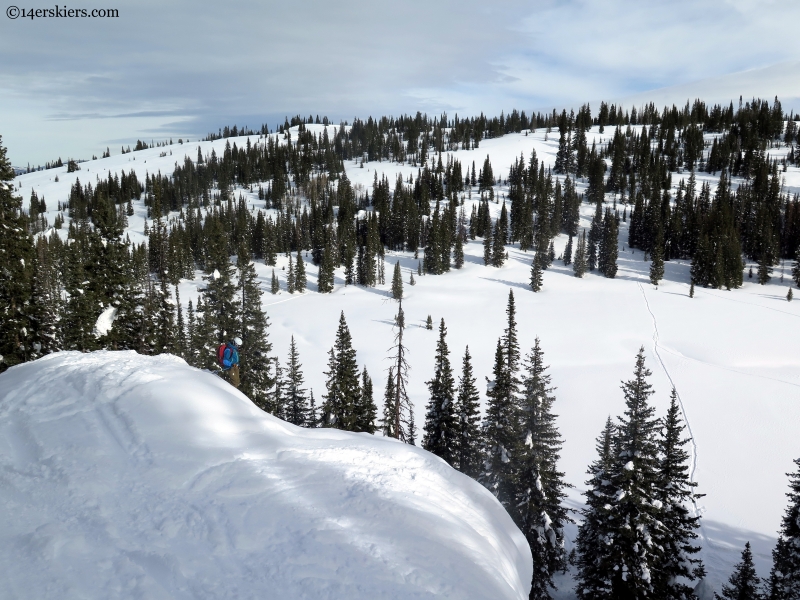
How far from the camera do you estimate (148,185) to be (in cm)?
17075

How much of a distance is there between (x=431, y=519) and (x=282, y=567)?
3.12m

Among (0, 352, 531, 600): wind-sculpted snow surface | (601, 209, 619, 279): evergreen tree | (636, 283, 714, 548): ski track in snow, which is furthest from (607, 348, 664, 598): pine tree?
(601, 209, 619, 279): evergreen tree

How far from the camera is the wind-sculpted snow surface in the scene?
659 centimetres

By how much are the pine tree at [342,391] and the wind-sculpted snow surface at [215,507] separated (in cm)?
1563

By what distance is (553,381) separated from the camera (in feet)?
160

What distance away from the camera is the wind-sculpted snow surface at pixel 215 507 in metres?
6.59

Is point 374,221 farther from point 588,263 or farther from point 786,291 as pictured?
point 786,291

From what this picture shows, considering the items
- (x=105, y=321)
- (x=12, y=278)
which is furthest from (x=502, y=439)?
(x=12, y=278)

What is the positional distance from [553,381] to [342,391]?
95.9ft

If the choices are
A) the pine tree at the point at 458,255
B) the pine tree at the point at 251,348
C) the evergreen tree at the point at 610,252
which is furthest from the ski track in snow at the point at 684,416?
the pine tree at the point at 458,255

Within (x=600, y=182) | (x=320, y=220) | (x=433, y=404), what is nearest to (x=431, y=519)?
(x=433, y=404)

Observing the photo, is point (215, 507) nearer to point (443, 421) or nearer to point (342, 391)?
point (342, 391)

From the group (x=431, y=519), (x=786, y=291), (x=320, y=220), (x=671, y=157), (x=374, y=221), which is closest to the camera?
(x=431, y=519)

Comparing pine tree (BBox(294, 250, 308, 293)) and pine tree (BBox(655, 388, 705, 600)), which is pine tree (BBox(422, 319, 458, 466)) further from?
pine tree (BBox(294, 250, 308, 293))
